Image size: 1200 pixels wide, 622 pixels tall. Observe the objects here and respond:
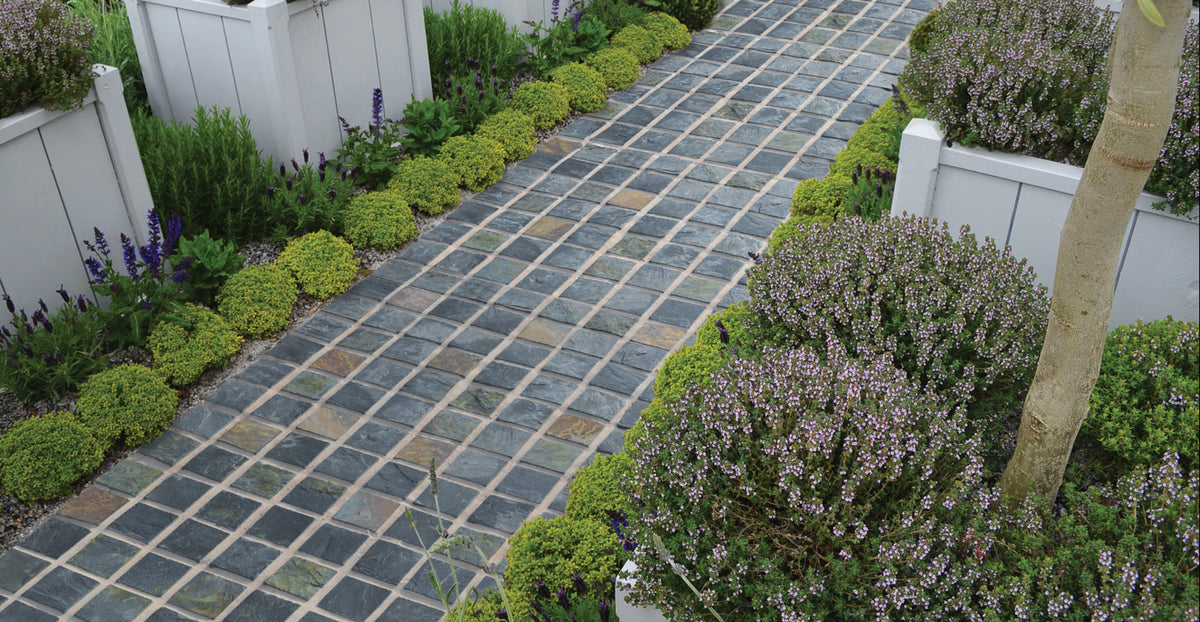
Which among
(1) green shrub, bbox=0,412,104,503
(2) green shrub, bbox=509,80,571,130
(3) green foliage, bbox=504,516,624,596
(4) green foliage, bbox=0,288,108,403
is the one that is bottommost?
(1) green shrub, bbox=0,412,104,503

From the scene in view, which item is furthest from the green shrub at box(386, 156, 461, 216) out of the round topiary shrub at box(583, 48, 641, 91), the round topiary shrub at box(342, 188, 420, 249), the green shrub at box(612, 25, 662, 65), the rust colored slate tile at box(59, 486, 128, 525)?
the rust colored slate tile at box(59, 486, 128, 525)

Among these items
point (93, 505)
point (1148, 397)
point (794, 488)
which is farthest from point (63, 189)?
point (1148, 397)

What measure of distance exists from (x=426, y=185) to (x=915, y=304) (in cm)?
370

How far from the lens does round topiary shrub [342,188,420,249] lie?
6.09 m

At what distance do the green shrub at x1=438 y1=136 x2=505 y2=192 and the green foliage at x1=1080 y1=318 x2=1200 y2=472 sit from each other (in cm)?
417

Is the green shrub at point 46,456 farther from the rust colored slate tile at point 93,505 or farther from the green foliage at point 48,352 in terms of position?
the green foliage at point 48,352

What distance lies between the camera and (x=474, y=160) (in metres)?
6.77

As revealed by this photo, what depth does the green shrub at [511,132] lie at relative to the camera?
23.2 ft

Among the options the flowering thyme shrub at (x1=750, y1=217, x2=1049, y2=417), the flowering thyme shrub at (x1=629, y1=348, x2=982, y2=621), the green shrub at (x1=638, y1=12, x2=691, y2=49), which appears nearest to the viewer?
the flowering thyme shrub at (x1=629, y1=348, x2=982, y2=621)

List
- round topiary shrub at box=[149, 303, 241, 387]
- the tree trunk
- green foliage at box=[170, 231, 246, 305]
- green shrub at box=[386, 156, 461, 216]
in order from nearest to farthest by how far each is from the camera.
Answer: the tree trunk
round topiary shrub at box=[149, 303, 241, 387]
green foliage at box=[170, 231, 246, 305]
green shrub at box=[386, 156, 461, 216]

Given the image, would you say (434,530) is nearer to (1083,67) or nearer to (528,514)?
(528,514)

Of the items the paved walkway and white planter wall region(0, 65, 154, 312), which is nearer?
the paved walkway

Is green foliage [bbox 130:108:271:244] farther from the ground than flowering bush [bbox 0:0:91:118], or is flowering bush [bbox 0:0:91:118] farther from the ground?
flowering bush [bbox 0:0:91:118]

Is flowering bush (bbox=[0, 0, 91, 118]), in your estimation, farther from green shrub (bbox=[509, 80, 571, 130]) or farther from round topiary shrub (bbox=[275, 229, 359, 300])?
green shrub (bbox=[509, 80, 571, 130])
